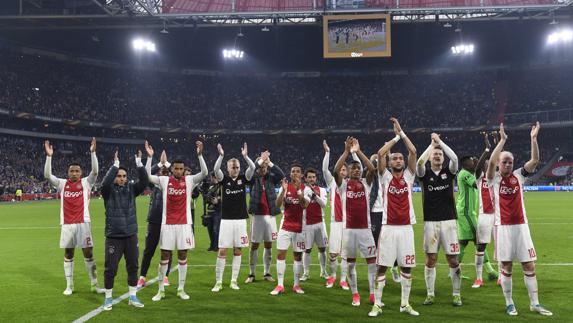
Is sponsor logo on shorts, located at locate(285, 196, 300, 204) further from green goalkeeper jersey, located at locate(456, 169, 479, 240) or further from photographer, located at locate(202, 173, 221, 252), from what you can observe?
photographer, located at locate(202, 173, 221, 252)

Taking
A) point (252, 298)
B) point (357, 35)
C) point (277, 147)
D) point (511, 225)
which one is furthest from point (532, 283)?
point (277, 147)

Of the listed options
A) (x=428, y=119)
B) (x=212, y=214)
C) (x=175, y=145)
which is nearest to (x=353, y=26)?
(x=212, y=214)

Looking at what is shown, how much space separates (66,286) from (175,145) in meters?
51.6

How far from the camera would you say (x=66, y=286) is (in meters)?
9.20

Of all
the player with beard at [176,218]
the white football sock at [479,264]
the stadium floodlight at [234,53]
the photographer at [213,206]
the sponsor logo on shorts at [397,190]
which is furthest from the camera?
the stadium floodlight at [234,53]

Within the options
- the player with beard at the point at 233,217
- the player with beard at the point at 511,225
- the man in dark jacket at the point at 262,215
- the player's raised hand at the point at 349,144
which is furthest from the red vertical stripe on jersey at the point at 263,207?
the player with beard at the point at 511,225

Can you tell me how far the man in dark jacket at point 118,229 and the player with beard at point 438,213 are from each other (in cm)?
461

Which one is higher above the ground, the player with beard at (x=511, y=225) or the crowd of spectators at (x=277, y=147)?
the crowd of spectators at (x=277, y=147)

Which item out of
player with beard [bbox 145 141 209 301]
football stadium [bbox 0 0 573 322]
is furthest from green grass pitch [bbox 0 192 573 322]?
player with beard [bbox 145 141 209 301]

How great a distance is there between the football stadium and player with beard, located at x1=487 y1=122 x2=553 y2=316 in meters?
0.03

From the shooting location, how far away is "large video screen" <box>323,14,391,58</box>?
29844mm

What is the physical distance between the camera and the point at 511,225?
6.98 m

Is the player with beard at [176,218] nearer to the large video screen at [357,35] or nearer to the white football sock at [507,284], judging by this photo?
the white football sock at [507,284]

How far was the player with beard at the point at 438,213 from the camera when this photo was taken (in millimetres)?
7338
